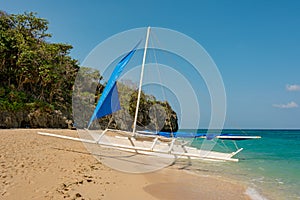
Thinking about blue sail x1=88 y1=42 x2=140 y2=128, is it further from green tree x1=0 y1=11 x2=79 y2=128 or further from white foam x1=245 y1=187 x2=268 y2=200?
green tree x1=0 y1=11 x2=79 y2=128

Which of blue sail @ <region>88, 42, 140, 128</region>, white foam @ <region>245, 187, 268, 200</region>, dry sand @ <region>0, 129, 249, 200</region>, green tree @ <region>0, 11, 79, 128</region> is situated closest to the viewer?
dry sand @ <region>0, 129, 249, 200</region>

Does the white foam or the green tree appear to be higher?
the green tree

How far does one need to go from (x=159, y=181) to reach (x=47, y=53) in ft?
64.0

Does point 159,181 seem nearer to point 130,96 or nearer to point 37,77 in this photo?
point 37,77

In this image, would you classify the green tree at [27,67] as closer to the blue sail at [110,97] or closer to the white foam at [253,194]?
the blue sail at [110,97]

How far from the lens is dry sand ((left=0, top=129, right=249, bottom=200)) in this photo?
468 centimetres

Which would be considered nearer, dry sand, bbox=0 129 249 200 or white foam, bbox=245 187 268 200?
dry sand, bbox=0 129 249 200

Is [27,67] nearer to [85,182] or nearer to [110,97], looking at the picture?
[110,97]

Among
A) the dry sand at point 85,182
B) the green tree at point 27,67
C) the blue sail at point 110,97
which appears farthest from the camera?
the green tree at point 27,67

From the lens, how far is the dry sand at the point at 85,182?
4.68 m

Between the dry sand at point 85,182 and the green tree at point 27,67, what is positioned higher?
the green tree at point 27,67

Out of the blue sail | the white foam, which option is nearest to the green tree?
the blue sail

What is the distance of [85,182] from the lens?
5.67 meters

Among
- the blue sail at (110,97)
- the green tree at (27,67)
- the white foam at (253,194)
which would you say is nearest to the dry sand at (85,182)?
the white foam at (253,194)
